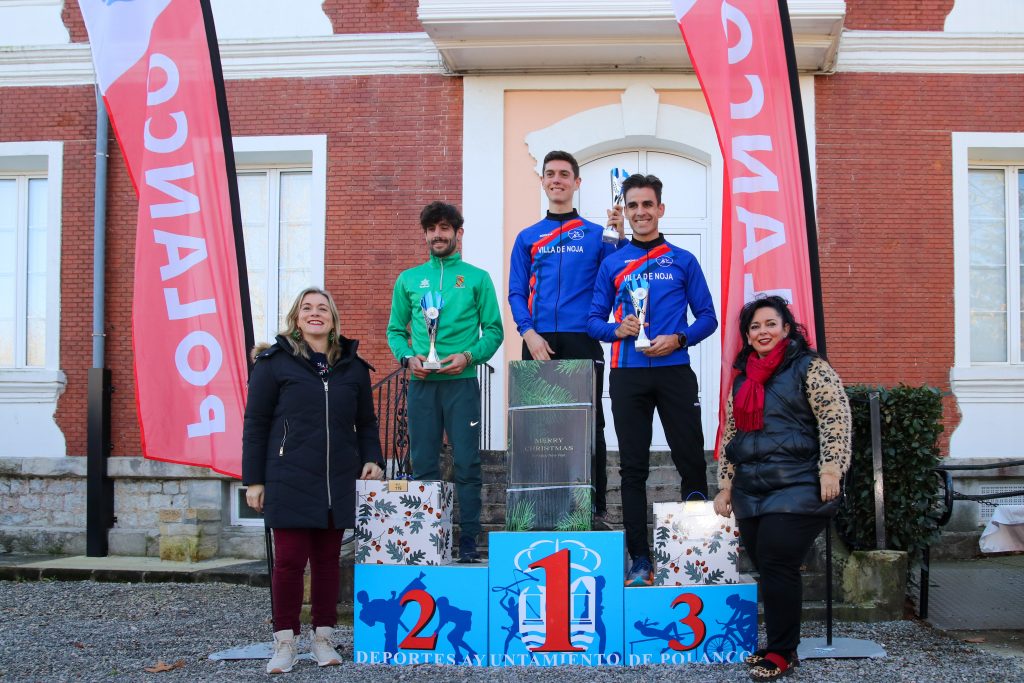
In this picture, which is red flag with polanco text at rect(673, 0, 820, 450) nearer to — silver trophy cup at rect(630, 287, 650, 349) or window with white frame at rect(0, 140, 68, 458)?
silver trophy cup at rect(630, 287, 650, 349)

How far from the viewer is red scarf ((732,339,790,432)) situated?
14.2ft

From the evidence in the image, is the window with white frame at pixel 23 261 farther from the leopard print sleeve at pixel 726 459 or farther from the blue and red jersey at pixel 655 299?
the leopard print sleeve at pixel 726 459

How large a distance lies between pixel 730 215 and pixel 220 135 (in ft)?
9.05

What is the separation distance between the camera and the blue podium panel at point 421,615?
15.1ft

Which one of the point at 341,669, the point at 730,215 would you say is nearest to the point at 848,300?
the point at 730,215

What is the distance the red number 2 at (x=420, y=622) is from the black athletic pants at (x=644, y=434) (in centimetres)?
104

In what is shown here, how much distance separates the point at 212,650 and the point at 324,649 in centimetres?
90

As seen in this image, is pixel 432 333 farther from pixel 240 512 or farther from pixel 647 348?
pixel 240 512

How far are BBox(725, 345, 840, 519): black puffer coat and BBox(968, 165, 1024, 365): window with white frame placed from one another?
17.7 ft

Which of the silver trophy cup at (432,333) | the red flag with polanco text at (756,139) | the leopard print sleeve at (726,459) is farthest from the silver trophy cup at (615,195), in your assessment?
the leopard print sleeve at (726,459)

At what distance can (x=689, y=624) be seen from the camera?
4.52m

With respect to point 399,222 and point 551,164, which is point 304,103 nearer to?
point 399,222

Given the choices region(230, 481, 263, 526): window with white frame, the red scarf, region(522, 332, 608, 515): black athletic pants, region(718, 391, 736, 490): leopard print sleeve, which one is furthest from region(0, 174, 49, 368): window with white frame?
the red scarf

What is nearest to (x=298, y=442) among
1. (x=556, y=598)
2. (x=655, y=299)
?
(x=556, y=598)
